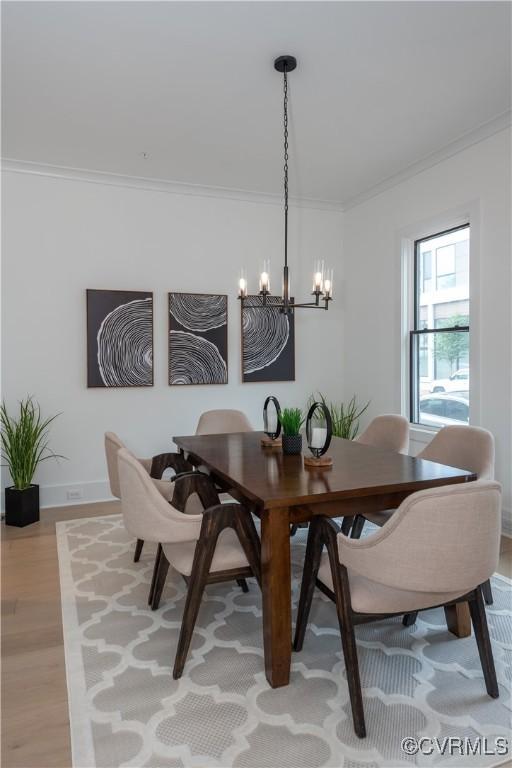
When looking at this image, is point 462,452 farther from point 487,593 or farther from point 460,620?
point 460,620

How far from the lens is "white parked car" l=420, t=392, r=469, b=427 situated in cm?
400

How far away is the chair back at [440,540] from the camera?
154 cm

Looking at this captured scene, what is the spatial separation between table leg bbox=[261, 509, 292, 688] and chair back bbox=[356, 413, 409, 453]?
1.58m

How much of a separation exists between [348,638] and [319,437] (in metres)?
0.96

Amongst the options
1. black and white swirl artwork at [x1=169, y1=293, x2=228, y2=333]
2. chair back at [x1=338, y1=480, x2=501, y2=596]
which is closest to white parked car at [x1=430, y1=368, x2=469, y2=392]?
black and white swirl artwork at [x1=169, y1=293, x2=228, y2=333]

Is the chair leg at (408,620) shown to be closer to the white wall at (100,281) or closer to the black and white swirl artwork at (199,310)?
the white wall at (100,281)

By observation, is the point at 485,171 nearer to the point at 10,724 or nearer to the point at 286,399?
the point at 286,399

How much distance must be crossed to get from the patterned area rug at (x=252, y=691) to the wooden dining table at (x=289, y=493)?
0.53ft

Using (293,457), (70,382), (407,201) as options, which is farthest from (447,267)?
(70,382)

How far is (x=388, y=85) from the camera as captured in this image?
3035 mm

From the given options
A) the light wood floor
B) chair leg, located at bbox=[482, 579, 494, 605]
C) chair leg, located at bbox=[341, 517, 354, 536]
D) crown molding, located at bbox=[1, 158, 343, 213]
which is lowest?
the light wood floor

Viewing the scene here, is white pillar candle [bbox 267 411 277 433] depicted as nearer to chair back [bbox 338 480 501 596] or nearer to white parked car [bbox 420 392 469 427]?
chair back [bbox 338 480 501 596]

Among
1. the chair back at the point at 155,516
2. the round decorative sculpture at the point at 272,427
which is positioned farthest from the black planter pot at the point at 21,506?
the chair back at the point at 155,516

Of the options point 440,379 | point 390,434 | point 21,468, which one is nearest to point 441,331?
point 440,379
